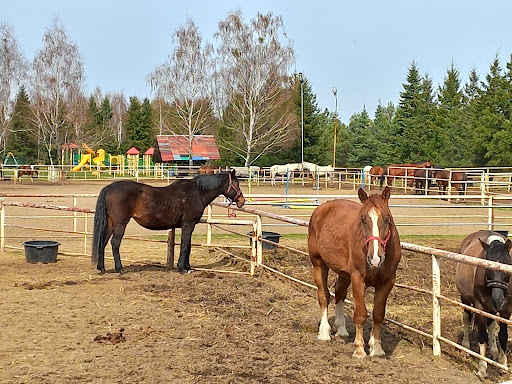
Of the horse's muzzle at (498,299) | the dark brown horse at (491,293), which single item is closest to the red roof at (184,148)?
the dark brown horse at (491,293)

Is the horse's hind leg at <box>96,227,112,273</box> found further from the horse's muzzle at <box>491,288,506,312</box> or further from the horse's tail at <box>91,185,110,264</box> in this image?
the horse's muzzle at <box>491,288,506,312</box>

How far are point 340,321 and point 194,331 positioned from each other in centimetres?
138

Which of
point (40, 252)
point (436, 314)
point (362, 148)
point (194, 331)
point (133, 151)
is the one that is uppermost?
point (362, 148)

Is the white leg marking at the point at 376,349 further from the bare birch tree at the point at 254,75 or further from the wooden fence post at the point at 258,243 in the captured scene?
the bare birch tree at the point at 254,75

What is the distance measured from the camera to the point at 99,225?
8.02m

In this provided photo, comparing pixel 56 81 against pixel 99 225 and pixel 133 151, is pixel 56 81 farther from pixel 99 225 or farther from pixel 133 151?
pixel 99 225

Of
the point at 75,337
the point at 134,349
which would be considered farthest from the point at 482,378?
the point at 75,337

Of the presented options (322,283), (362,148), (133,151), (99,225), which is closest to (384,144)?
(362,148)

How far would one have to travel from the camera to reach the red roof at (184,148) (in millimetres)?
46031

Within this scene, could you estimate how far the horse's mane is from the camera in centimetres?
859

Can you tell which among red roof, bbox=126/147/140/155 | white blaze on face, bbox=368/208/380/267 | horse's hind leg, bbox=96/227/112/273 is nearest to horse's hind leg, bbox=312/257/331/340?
white blaze on face, bbox=368/208/380/267

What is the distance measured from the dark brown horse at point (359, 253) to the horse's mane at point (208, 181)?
357 cm

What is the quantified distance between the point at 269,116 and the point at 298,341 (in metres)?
34.1

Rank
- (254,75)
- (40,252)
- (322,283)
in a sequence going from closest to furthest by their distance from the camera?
(322,283) < (40,252) < (254,75)
